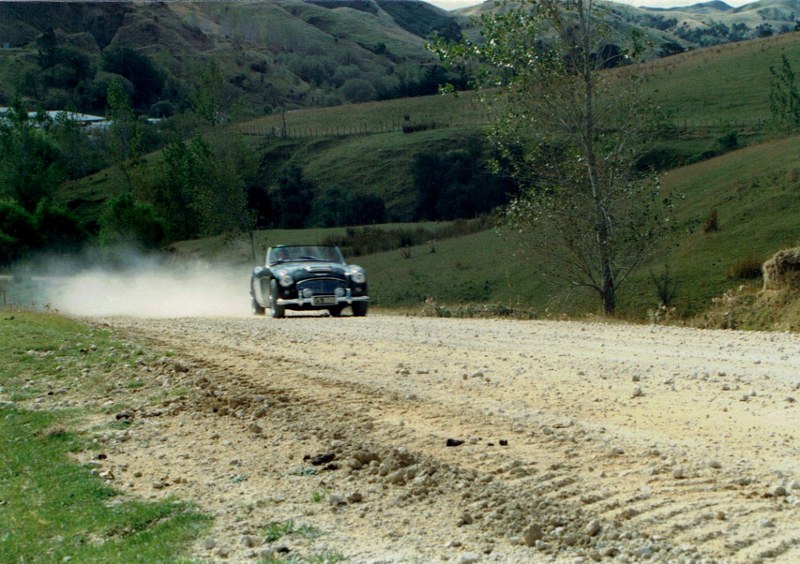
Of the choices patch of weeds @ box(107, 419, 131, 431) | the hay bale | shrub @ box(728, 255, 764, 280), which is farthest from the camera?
shrub @ box(728, 255, 764, 280)

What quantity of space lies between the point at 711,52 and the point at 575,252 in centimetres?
9135

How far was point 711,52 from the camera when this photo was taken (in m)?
108

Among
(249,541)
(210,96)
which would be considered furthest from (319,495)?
(210,96)

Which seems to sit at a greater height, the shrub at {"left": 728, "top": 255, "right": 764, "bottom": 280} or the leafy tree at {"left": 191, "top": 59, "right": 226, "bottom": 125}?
the leafy tree at {"left": 191, "top": 59, "right": 226, "bottom": 125}

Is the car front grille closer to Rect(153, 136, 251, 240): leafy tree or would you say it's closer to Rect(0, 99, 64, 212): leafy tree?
Rect(153, 136, 251, 240): leafy tree

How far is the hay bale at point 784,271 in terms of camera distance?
20266 millimetres

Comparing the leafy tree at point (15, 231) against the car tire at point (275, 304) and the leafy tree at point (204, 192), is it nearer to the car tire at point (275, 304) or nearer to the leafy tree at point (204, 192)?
the leafy tree at point (204, 192)

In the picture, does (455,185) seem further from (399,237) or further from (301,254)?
(301,254)

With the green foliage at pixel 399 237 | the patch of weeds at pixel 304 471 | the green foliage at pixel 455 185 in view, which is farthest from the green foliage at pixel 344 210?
the patch of weeds at pixel 304 471

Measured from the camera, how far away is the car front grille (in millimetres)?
24188

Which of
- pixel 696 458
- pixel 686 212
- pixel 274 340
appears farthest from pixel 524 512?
pixel 686 212

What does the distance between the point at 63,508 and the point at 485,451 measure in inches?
131

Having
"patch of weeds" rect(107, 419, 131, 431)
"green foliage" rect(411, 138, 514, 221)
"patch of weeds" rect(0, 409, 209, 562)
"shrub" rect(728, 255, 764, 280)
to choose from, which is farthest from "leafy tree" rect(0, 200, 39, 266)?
"patch of weeds" rect(0, 409, 209, 562)

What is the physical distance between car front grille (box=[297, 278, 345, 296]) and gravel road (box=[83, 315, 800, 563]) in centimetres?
1042
